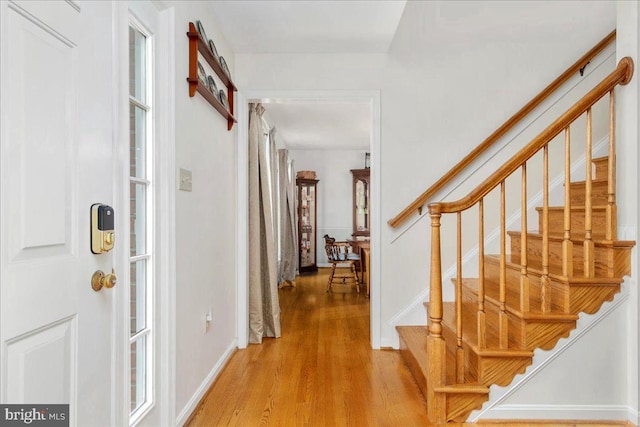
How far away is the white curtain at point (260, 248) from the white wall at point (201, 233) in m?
0.27

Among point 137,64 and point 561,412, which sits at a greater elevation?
point 137,64

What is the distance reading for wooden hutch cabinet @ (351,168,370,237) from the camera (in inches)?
300

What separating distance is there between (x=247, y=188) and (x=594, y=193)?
99.8 inches

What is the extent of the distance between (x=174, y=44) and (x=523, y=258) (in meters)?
2.03

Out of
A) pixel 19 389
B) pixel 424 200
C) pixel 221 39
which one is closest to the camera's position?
pixel 19 389

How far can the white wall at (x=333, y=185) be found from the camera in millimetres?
7855

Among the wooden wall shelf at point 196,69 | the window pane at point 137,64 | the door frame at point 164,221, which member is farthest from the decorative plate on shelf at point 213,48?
the window pane at point 137,64

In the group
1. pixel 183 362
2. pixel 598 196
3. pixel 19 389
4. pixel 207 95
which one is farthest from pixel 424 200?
pixel 19 389

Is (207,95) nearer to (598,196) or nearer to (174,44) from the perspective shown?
(174,44)

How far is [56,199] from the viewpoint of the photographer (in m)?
1.02

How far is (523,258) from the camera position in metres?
1.94

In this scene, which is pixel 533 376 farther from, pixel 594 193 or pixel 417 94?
pixel 417 94

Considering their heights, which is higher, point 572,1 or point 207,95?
point 572,1

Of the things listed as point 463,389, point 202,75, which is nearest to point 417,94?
point 202,75
